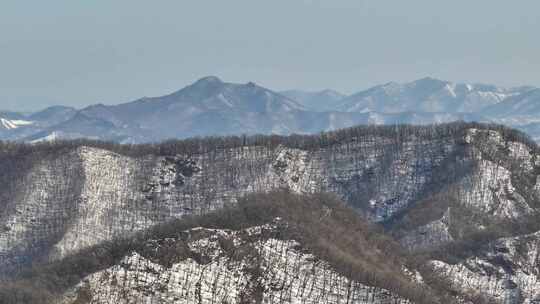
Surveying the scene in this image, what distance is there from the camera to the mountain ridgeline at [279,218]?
98.9 metres

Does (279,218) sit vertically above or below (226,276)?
above

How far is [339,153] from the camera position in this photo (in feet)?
607

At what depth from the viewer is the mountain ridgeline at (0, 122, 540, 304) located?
98.9 metres

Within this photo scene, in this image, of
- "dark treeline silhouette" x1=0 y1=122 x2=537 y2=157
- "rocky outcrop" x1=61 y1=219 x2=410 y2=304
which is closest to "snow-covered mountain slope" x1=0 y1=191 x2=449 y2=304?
"rocky outcrop" x1=61 y1=219 x2=410 y2=304

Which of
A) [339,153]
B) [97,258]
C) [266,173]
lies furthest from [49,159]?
[97,258]

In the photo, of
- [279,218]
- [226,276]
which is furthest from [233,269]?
[279,218]

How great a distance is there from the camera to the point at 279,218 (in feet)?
358

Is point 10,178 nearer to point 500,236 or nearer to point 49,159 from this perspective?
point 49,159

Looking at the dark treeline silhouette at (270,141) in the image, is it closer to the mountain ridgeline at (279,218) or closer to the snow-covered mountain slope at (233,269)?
the mountain ridgeline at (279,218)

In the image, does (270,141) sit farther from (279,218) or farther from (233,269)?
(233,269)

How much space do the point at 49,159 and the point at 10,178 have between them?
8.11 m

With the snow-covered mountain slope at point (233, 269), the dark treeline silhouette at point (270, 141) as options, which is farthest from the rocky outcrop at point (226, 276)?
the dark treeline silhouette at point (270, 141)

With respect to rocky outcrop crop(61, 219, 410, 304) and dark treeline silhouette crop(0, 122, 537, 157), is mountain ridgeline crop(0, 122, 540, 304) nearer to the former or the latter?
rocky outcrop crop(61, 219, 410, 304)

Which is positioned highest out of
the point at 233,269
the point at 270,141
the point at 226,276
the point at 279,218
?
the point at 270,141
